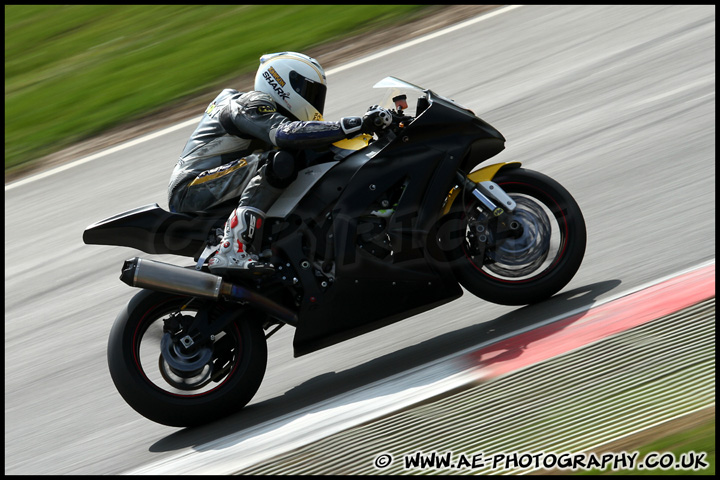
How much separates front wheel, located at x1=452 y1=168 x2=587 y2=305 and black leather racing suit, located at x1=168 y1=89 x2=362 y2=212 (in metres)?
0.87

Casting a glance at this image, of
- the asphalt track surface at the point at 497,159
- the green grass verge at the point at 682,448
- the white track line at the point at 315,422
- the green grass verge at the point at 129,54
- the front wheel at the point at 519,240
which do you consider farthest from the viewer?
the green grass verge at the point at 129,54

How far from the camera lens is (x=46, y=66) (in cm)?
1222

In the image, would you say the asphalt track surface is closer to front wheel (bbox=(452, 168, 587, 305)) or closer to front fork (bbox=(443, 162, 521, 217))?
front wheel (bbox=(452, 168, 587, 305))

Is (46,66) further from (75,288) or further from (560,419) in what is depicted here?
(560,419)

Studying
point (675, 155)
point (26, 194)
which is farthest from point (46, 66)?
point (675, 155)

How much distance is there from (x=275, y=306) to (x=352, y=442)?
3.32 ft

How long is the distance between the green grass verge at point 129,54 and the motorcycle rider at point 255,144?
5232 millimetres

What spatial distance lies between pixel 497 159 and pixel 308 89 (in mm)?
2799

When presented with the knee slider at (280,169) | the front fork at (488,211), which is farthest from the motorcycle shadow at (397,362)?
the knee slider at (280,169)

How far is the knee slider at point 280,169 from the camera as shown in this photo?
16.2 feet
